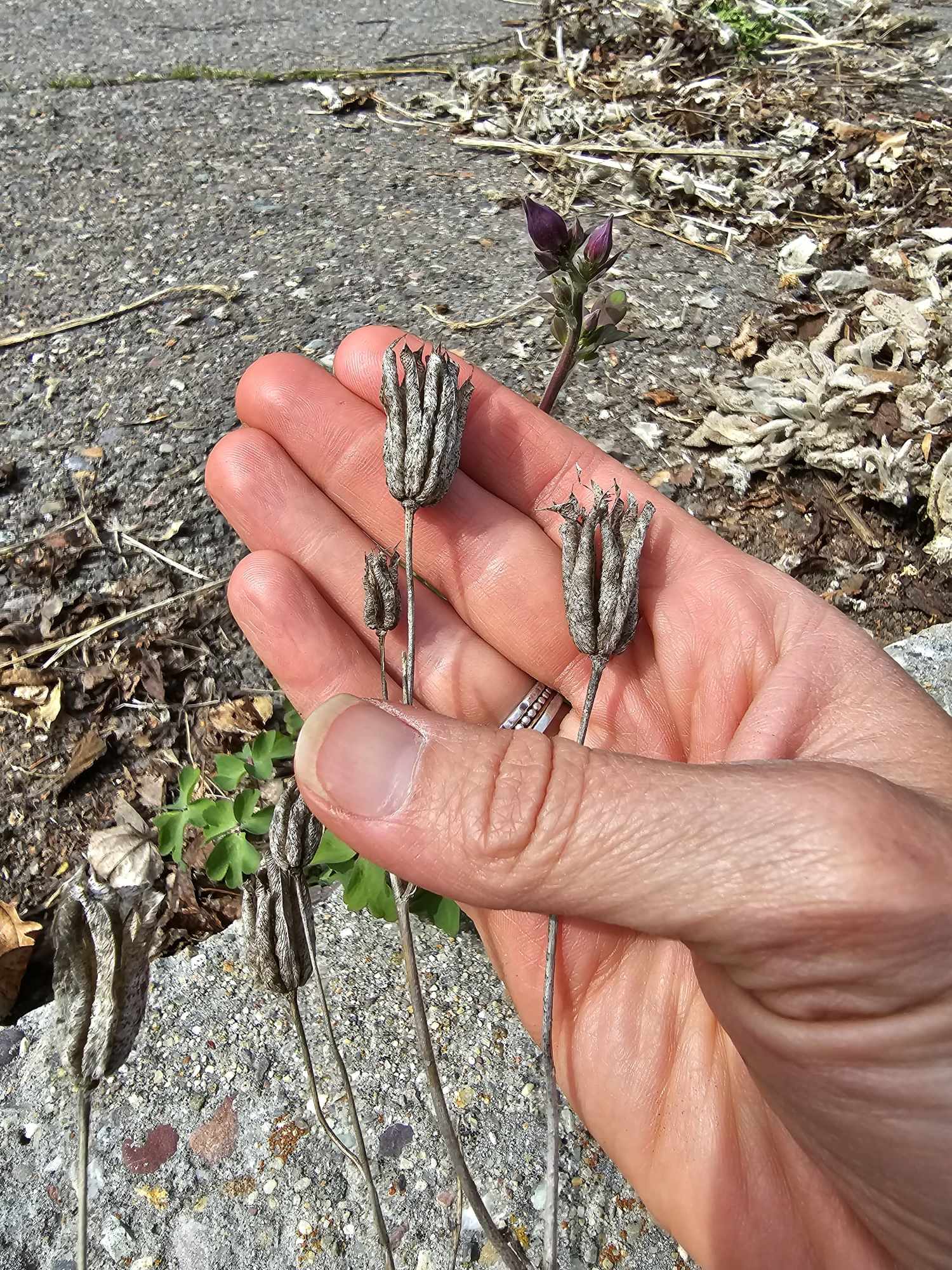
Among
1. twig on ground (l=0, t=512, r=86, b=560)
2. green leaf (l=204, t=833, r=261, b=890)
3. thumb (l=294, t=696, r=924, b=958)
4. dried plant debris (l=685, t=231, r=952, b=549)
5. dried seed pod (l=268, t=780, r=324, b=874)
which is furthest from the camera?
dried plant debris (l=685, t=231, r=952, b=549)

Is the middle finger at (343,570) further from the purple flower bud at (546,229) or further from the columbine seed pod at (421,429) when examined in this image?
the purple flower bud at (546,229)

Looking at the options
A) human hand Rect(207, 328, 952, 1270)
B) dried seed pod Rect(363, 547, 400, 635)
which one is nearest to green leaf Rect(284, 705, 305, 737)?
human hand Rect(207, 328, 952, 1270)

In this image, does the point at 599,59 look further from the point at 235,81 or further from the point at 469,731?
the point at 469,731

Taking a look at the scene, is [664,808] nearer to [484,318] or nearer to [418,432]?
[418,432]

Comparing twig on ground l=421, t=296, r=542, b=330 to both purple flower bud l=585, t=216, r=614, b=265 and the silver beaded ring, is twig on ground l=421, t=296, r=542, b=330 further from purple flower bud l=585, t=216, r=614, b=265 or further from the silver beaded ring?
the silver beaded ring

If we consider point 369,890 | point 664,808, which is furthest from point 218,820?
point 664,808

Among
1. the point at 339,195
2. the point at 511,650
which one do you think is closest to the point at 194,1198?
the point at 511,650

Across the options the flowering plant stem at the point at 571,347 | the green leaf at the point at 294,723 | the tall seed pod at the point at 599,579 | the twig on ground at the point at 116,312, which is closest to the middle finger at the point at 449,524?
the tall seed pod at the point at 599,579
